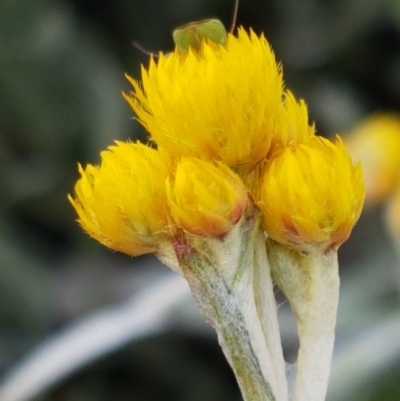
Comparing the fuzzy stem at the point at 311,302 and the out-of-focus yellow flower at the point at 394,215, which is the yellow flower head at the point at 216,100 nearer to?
the fuzzy stem at the point at 311,302

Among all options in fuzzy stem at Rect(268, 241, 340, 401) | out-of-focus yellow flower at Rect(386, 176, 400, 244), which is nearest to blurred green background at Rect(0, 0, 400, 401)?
out-of-focus yellow flower at Rect(386, 176, 400, 244)

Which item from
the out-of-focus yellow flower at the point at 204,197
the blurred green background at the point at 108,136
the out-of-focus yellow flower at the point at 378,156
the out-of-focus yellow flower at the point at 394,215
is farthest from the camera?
the blurred green background at the point at 108,136

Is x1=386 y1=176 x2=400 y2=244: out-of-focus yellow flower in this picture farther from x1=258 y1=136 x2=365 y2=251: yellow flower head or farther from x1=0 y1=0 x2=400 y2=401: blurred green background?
x1=258 y1=136 x2=365 y2=251: yellow flower head

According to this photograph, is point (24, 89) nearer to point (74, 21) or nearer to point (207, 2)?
point (74, 21)

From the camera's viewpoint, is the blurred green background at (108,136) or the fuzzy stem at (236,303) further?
the blurred green background at (108,136)

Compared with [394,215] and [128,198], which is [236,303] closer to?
[128,198]

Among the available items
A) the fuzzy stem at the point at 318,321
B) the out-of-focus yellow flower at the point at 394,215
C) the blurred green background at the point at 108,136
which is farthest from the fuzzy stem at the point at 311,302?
the blurred green background at the point at 108,136
